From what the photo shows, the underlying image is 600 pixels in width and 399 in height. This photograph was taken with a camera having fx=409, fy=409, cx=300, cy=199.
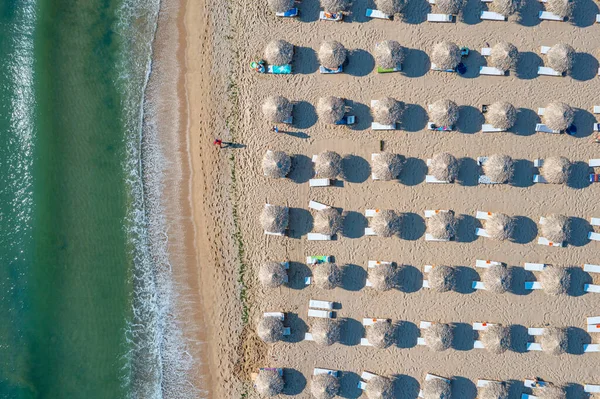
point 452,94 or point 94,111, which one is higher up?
point 452,94

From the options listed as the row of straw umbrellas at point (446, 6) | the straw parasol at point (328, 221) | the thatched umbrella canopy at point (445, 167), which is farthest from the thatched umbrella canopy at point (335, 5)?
the straw parasol at point (328, 221)

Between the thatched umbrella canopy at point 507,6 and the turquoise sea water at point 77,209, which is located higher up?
the thatched umbrella canopy at point 507,6

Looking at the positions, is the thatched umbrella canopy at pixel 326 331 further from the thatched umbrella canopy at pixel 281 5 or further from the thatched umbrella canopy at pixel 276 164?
the thatched umbrella canopy at pixel 281 5

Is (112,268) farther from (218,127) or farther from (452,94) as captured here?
(452,94)

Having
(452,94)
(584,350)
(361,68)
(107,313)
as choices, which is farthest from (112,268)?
(584,350)

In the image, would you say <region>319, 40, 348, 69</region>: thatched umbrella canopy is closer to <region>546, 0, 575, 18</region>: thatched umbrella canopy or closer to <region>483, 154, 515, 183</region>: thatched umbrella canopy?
<region>483, 154, 515, 183</region>: thatched umbrella canopy
